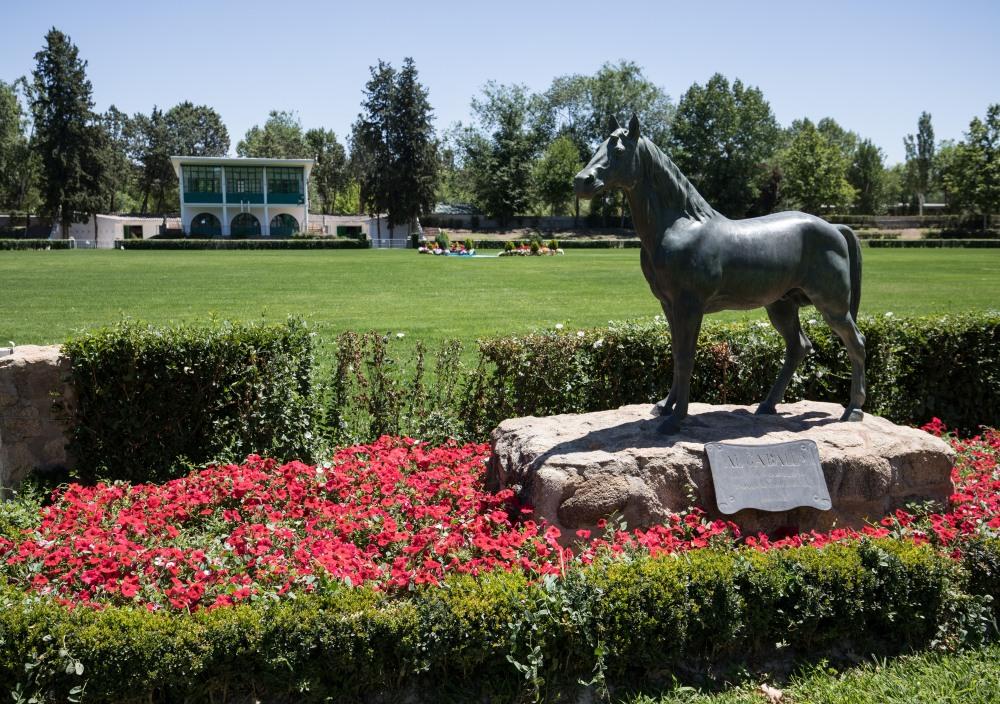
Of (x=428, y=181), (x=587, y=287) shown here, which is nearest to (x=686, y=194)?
(x=587, y=287)

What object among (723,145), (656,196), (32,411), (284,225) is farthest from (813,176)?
(32,411)

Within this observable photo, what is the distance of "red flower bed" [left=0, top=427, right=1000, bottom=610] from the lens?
4.28 meters

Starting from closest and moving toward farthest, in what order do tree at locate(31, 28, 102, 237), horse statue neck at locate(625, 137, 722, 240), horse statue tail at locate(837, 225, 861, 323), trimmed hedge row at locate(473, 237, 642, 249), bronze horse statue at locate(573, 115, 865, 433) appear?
bronze horse statue at locate(573, 115, 865, 433)
horse statue neck at locate(625, 137, 722, 240)
horse statue tail at locate(837, 225, 861, 323)
trimmed hedge row at locate(473, 237, 642, 249)
tree at locate(31, 28, 102, 237)

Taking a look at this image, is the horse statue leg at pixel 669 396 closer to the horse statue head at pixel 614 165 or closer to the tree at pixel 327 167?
the horse statue head at pixel 614 165

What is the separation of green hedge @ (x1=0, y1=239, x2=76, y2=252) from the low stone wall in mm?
50767

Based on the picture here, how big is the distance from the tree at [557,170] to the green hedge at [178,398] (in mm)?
70987

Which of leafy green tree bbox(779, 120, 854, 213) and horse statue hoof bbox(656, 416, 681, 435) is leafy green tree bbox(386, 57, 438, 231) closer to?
leafy green tree bbox(779, 120, 854, 213)

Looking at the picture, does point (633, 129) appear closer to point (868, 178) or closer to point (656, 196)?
point (656, 196)

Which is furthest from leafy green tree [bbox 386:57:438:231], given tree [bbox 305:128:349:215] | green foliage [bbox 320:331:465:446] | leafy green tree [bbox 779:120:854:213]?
green foliage [bbox 320:331:465:446]

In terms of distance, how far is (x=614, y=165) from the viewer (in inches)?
217

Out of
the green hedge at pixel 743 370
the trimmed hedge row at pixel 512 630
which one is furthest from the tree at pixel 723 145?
the trimmed hedge row at pixel 512 630

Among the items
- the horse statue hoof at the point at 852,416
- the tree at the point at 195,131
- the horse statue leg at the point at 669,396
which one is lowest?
the horse statue hoof at the point at 852,416

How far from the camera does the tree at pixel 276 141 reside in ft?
307

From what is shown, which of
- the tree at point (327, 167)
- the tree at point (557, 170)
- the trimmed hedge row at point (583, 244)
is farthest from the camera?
the tree at point (327, 167)
